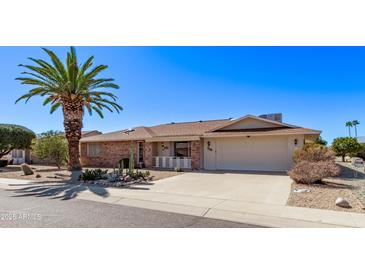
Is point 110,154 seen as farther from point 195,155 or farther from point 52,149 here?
point 195,155

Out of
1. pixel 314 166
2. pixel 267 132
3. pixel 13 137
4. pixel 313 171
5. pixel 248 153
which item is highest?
pixel 13 137

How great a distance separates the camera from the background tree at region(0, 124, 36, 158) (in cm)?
2347

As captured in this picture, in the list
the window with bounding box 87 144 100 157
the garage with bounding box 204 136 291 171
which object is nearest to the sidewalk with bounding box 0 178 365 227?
the garage with bounding box 204 136 291 171

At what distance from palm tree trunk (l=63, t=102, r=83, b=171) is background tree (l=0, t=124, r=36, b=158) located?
41.9 ft

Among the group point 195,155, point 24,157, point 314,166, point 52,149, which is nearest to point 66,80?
point 52,149

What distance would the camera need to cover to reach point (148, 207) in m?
6.99

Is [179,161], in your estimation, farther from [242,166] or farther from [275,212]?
[275,212]

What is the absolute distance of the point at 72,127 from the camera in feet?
52.2

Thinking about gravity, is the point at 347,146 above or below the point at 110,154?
above

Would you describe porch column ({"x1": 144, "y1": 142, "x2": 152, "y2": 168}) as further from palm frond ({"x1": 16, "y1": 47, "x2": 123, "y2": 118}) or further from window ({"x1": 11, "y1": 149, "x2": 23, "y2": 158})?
window ({"x1": 11, "y1": 149, "x2": 23, "y2": 158})

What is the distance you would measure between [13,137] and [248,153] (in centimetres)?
2488
